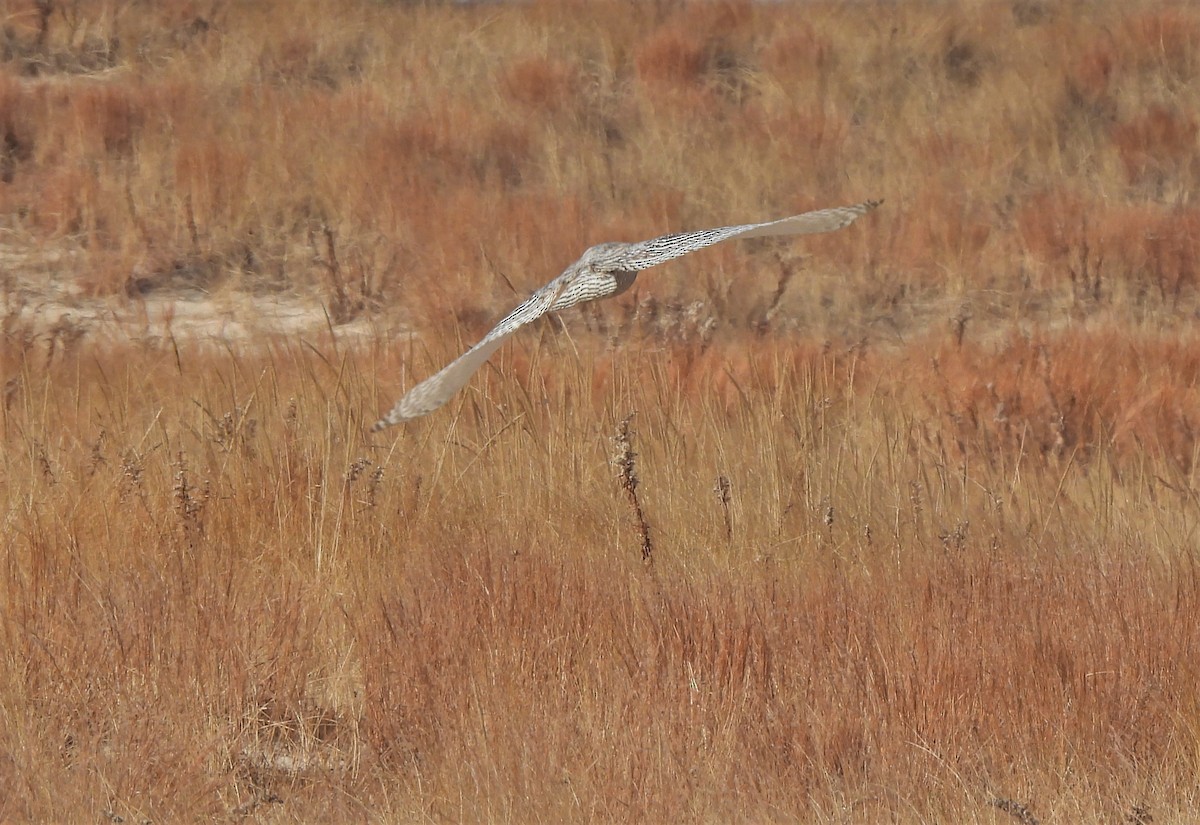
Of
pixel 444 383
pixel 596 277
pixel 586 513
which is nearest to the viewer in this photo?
pixel 444 383

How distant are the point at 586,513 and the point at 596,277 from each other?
1.62 meters

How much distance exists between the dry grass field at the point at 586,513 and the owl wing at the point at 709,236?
2.75ft

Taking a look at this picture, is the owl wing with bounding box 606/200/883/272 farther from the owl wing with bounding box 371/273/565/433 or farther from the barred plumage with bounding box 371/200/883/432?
the owl wing with bounding box 371/273/565/433

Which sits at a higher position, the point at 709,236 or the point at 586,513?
the point at 709,236

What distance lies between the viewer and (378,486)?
405 centimetres

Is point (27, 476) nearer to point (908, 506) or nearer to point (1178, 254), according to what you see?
point (908, 506)

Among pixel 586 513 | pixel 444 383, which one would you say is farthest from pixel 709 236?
pixel 586 513

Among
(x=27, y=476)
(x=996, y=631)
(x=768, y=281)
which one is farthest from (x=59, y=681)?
(x=768, y=281)

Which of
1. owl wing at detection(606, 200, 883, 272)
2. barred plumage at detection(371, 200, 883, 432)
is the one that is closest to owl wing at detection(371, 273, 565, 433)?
barred plumage at detection(371, 200, 883, 432)

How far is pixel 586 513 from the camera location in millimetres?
3998

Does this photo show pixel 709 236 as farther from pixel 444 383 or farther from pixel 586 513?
pixel 586 513

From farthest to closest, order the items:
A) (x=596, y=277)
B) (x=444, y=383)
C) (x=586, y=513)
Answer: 1. (x=586, y=513)
2. (x=596, y=277)
3. (x=444, y=383)

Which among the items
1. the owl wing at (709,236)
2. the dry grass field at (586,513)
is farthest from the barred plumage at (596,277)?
the dry grass field at (586,513)

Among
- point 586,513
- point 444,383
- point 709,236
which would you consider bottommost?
point 586,513
